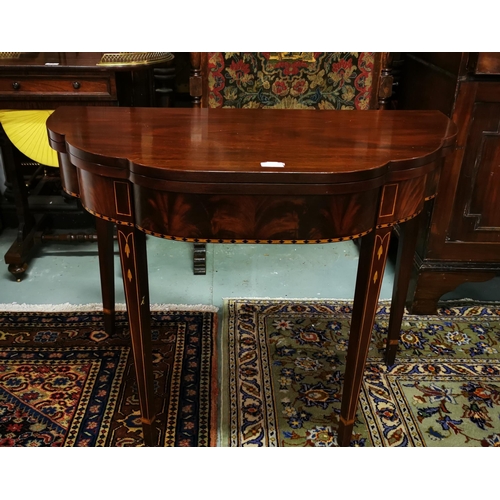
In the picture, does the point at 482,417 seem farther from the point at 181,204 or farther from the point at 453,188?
the point at 181,204

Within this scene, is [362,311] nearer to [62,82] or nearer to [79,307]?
[79,307]

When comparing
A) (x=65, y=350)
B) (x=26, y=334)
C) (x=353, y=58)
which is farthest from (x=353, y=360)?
(x=353, y=58)

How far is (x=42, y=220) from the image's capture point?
2.61 m

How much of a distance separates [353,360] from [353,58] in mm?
1343

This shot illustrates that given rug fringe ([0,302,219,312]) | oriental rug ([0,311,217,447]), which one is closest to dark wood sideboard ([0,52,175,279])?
rug fringe ([0,302,219,312])

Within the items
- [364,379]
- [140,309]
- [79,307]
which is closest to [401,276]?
[364,379]

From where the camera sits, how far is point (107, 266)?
70.3 inches

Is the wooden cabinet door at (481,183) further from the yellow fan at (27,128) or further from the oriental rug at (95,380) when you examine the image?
the yellow fan at (27,128)

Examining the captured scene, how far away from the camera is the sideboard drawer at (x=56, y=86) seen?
78.5 inches

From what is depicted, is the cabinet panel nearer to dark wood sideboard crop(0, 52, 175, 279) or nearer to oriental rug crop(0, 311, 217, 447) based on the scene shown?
oriental rug crop(0, 311, 217, 447)

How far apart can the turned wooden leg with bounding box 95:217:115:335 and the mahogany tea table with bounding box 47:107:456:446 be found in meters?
0.40

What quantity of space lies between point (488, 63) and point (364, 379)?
3.53 feet

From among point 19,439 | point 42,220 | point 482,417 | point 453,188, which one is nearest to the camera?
point 19,439

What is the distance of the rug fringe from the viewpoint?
6.79 ft
